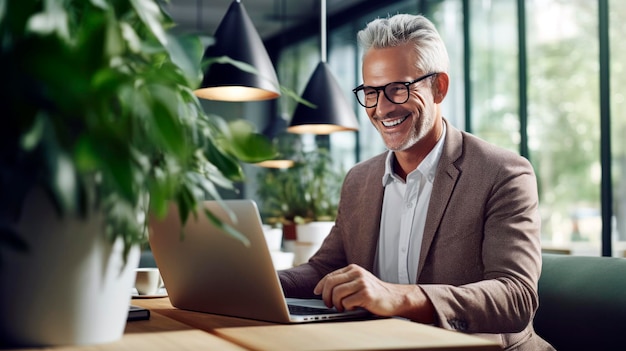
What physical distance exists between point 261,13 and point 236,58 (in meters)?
6.19

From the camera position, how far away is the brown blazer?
1.70 m

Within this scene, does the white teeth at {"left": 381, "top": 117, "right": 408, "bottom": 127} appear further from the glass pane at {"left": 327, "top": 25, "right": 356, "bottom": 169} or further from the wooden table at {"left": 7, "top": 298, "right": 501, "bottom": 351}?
the glass pane at {"left": 327, "top": 25, "right": 356, "bottom": 169}

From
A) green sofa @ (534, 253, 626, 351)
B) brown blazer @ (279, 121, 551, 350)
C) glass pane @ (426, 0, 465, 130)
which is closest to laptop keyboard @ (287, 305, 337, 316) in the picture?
brown blazer @ (279, 121, 551, 350)

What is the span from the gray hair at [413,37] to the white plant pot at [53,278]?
57.2 inches

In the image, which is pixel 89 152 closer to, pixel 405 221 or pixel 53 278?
pixel 53 278

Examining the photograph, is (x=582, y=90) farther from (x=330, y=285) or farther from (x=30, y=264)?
(x=30, y=264)

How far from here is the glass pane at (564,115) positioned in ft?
18.3

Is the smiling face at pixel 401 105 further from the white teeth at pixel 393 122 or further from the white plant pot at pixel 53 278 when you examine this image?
the white plant pot at pixel 53 278

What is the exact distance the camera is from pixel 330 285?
4.92 ft

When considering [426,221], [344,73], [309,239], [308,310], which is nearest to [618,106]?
[309,239]

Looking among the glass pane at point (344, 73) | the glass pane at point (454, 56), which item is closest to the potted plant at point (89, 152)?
the glass pane at point (454, 56)

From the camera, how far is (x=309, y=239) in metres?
3.41

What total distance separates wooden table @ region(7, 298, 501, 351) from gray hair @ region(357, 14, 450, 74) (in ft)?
3.73

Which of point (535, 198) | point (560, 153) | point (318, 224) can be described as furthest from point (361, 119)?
point (535, 198)
